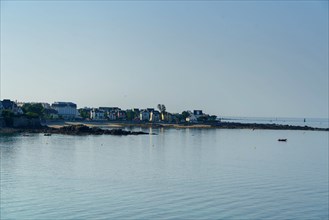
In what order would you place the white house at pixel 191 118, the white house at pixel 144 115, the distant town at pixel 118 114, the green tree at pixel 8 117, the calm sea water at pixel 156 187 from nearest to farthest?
the calm sea water at pixel 156 187 < the green tree at pixel 8 117 < the distant town at pixel 118 114 < the white house at pixel 144 115 < the white house at pixel 191 118

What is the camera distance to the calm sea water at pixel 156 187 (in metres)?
21.6

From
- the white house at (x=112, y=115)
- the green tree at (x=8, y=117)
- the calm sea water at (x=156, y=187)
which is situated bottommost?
the calm sea water at (x=156, y=187)

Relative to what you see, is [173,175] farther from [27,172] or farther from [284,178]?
[27,172]

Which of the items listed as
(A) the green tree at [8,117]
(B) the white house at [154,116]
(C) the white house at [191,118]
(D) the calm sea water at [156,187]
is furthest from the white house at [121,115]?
(D) the calm sea water at [156,187]

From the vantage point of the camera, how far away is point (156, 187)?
27.6 metres

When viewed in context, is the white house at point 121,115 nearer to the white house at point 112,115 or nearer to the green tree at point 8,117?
the white house at point 112,115

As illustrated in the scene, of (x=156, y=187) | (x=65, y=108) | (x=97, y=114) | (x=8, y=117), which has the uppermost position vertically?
(x=65, y=108)

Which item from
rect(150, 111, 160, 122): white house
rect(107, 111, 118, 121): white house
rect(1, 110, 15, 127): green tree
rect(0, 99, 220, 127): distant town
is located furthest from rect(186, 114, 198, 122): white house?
rect(1, 110, 15, 127): green tree

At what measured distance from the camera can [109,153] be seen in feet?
155

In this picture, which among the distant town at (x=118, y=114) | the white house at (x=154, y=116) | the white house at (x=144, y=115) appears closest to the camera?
the distant town at (x=118, y=114)

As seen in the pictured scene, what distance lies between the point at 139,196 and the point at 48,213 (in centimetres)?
575

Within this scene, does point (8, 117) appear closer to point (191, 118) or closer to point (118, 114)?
point (118, 114)

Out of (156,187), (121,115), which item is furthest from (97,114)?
(156,187)

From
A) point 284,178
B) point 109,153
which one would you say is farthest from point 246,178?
point 109,153
